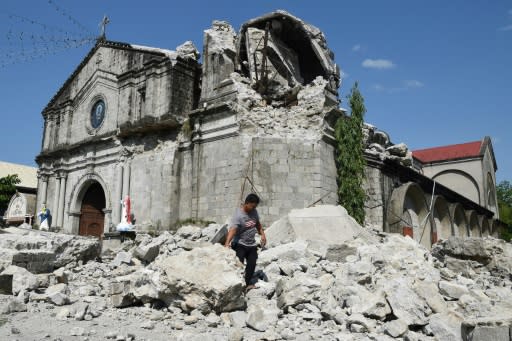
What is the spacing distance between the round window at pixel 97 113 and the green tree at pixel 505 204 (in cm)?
2934

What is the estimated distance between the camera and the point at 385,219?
14.2 meters

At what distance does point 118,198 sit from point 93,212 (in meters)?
3.55

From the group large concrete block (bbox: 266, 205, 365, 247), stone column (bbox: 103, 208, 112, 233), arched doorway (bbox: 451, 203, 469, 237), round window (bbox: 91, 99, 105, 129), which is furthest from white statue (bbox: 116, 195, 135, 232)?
arched doorway (bbox: 451, 203, 469, 237)

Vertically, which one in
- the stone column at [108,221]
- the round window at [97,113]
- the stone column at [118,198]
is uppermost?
the round window at [97,113]

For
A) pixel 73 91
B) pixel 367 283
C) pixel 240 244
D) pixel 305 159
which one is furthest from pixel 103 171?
pixel 367 283

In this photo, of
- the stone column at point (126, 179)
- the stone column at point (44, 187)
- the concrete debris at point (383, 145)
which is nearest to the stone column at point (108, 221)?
the stone column at point (126, 179)

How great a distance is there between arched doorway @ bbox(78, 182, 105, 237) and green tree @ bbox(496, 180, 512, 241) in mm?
28596

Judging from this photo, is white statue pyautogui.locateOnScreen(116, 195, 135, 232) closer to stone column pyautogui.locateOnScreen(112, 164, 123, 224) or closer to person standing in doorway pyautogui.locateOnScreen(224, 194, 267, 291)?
stone column pyautogui.locateOnScreen(112, 164, 123, 224)

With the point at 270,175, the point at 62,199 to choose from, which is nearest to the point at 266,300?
the point at 270,175

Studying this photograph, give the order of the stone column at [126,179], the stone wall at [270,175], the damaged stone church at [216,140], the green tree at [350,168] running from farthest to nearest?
the stone column at [126,179] < the green tree at [350,168] < the damaged stone church at [216,140] < the stone wall at [270,175]

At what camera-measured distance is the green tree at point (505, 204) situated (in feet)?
113

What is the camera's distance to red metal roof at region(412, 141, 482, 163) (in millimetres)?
30406

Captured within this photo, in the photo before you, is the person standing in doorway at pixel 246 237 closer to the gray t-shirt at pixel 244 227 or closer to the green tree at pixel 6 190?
the gray t-shirt at pixel 244 227

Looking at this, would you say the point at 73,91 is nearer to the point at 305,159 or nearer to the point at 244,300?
the point at 305,159
